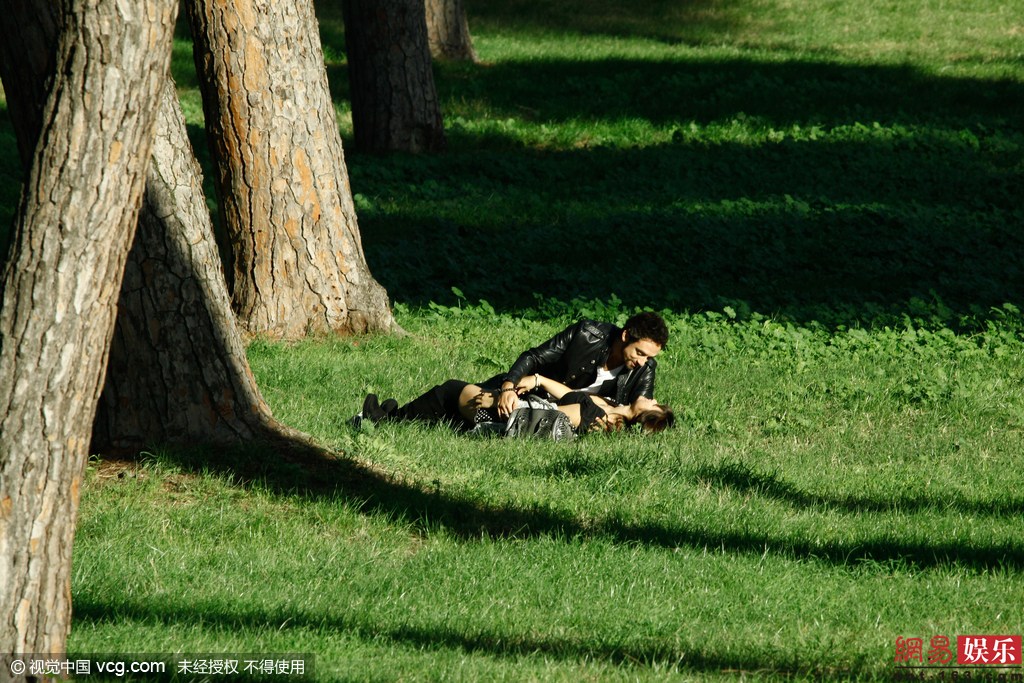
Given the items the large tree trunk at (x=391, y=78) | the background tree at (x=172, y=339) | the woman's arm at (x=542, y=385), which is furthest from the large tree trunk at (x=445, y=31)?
the background tree at (x=172, y=339)

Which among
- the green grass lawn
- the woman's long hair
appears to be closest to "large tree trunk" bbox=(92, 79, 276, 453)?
the green grass lawn

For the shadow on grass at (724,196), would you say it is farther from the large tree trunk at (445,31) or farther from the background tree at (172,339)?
the background tree at (172,339)

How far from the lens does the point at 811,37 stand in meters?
27.7

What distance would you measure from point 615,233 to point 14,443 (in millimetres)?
11355

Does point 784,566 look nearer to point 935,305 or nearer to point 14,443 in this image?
point 14,443

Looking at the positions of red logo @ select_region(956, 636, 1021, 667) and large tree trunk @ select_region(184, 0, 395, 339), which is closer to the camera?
red logo @ select_region(956, 636, 1021, 667)

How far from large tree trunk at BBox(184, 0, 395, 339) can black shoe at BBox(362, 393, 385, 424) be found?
2.50 m

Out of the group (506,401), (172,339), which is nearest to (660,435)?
(506,401)

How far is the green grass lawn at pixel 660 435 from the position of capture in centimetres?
498

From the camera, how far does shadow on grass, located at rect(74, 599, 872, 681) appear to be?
4.68m

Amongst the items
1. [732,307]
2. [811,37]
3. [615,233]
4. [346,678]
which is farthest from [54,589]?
[811,37]

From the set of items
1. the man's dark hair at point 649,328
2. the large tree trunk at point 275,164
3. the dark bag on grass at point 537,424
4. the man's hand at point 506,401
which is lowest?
the dark bag on grass at point 537,424

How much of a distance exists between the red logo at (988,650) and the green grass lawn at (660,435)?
0.11 m

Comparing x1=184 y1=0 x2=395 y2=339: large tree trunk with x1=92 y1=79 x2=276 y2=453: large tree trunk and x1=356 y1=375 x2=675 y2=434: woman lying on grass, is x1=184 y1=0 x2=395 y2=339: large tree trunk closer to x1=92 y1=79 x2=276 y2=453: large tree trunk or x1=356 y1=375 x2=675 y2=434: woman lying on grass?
x1=356 y1=375 x2=675 y2=434: woman lying on grass
